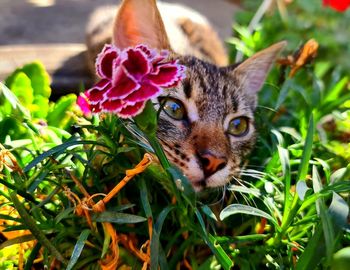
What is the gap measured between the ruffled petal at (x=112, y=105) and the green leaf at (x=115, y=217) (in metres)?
0.25

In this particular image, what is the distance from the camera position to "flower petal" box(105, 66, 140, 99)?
0.62 metres

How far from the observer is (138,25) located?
1.10m

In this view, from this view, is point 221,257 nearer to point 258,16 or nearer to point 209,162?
point 209,162

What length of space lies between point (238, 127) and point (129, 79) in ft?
2.04

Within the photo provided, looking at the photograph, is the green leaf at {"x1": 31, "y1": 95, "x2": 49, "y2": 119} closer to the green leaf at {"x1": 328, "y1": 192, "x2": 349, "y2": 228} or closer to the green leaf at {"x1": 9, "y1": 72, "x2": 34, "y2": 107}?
the green leaf at {"x1": 9, "y1": 72, "x2": 34, "y2": 107}

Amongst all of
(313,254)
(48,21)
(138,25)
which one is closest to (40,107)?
(138,25)

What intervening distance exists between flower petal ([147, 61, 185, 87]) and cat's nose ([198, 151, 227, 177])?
1.07 feet

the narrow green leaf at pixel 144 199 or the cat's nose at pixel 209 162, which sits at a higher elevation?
the cat's nose at pixel 209 162

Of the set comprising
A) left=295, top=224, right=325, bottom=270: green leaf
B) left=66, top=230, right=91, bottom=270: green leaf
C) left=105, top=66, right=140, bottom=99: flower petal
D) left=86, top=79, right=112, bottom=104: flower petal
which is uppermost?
left=105, top=66, right=140, bottom=99: flower petal

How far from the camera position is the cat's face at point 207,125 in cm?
98

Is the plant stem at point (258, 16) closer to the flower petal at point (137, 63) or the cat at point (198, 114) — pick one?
the cat at point (198, 114)

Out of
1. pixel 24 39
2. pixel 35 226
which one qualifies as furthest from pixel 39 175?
pixel 24 39

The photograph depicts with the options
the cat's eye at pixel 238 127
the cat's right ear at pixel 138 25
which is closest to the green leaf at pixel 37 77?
the cat's right ear at pixel 138 25

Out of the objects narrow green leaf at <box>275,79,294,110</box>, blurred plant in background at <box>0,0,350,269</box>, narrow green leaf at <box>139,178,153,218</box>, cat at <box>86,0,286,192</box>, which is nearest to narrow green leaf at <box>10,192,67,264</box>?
blurred plant in background at <box>0,0,350,269</box>
